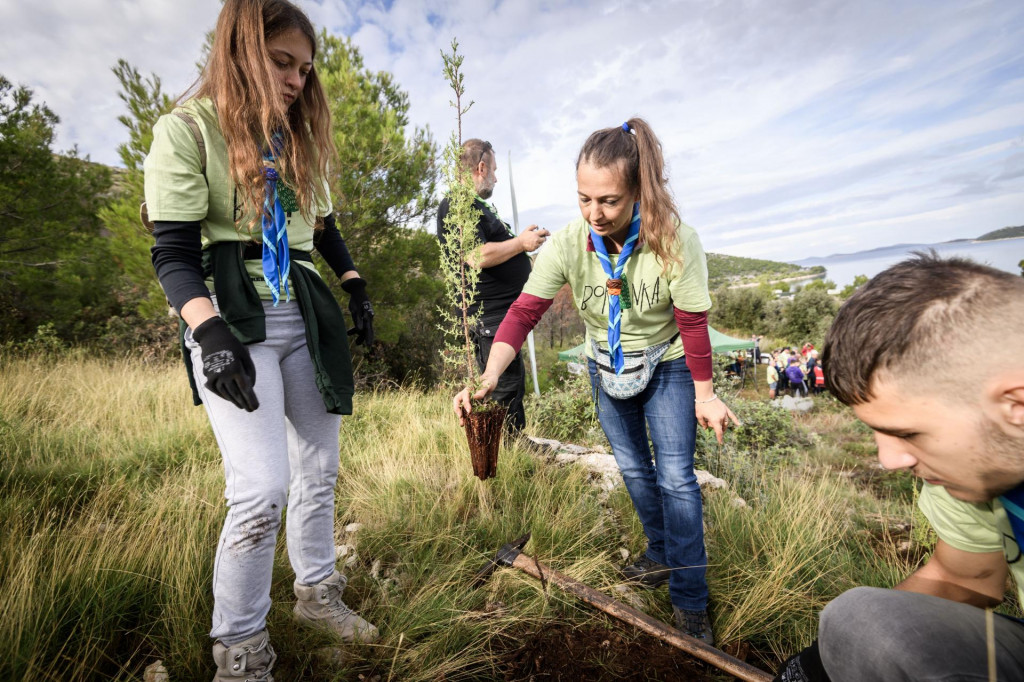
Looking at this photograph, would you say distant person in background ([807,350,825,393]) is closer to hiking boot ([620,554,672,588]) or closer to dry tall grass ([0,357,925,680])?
dry tall grass ([0,357,925,680])

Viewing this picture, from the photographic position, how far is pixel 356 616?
1.75 meters

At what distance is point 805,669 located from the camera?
3.67ft

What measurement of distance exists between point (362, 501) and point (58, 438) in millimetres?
2367

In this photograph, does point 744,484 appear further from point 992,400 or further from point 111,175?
point 111,175

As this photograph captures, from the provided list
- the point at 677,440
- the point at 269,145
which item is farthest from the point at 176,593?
the point at 677,440

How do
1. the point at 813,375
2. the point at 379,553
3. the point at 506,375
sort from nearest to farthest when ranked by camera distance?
the point at 379,553 < the point at 506,375 < the point at 813,375

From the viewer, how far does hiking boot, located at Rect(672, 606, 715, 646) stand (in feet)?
5.95

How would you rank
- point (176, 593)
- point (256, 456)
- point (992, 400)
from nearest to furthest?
point (992, 400), point (256, 456), point (176, 593)

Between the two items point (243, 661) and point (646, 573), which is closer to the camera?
point (243, 661)

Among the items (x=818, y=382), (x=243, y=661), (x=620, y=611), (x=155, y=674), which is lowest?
(x=818, y=382)

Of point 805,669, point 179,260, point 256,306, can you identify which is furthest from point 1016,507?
point 179,260

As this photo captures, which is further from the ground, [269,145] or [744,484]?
[269,145]

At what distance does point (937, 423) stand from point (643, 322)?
43.5 inches

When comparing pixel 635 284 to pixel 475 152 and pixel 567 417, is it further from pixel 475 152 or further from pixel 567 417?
pixel 567 417
